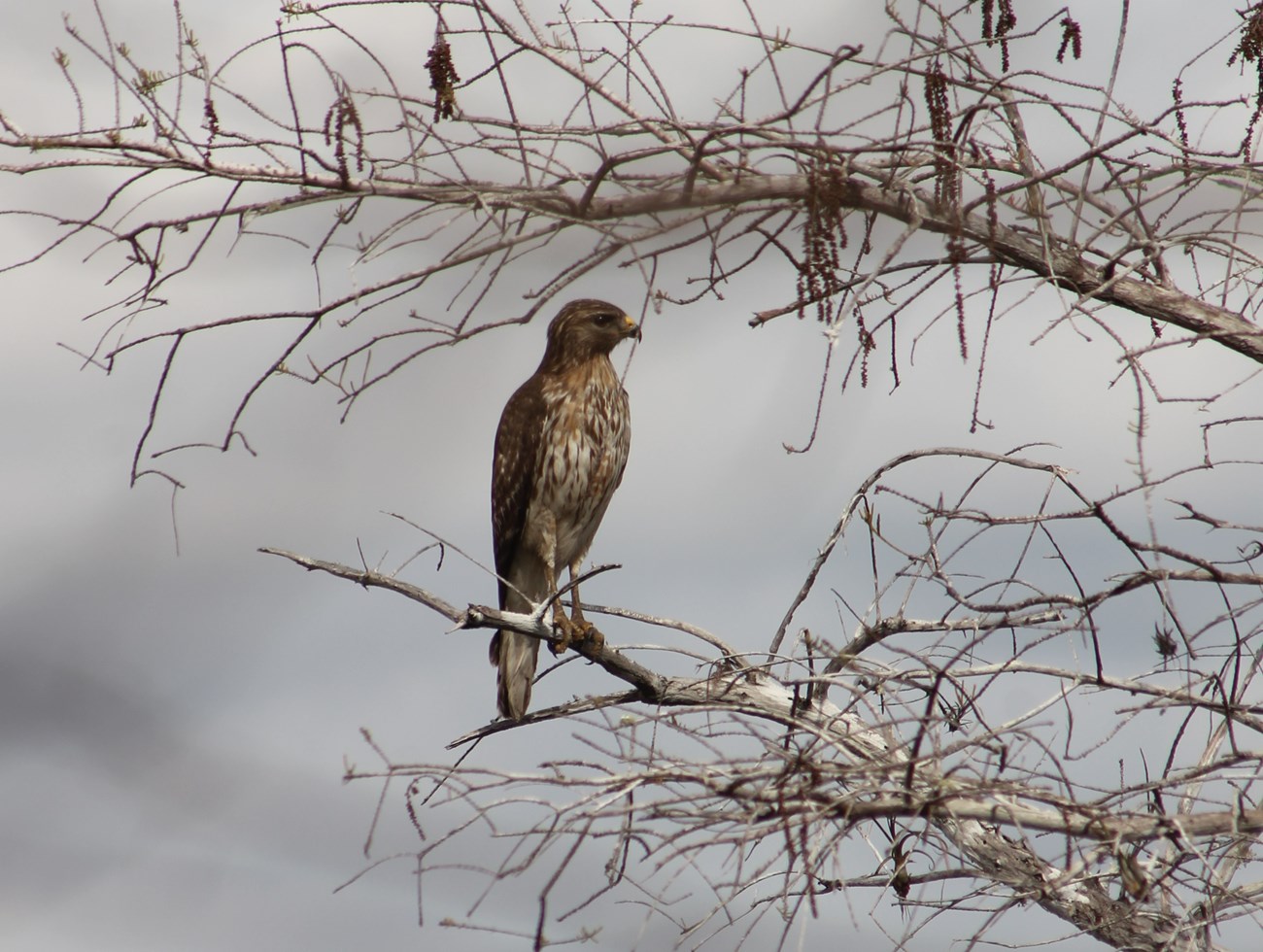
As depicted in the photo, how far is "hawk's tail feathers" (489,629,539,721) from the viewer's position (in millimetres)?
5855

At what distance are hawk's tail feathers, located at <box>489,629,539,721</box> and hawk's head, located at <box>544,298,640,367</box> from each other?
4.46 feet

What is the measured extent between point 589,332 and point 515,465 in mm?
742

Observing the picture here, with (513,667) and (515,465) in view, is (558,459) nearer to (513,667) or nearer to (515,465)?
(515,465)

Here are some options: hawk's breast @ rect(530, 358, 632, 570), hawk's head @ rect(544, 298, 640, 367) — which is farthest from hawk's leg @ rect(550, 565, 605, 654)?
hawk's head @ rect(544, 298, 640, 367)

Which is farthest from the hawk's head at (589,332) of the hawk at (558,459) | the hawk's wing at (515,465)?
the hawk's wing at (515,465)

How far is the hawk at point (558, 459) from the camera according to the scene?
228 inches

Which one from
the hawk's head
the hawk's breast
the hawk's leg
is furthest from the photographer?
the hawk's head

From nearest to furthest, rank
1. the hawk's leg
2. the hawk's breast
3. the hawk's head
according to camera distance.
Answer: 1. the hawk's leg
2. the hawk's breast
3. the hawk's head

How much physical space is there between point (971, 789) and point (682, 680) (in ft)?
5.02

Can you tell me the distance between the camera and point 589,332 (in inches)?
236

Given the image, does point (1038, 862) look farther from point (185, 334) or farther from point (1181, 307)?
point (185, 334)

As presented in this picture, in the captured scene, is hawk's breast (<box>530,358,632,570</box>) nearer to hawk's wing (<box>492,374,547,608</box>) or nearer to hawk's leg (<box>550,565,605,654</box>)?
hawk's wing (<box>492,374,547,608</box>)

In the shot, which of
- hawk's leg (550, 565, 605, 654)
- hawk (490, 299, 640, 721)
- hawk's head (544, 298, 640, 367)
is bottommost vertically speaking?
hawk's leg (550, 565, 605, 654)

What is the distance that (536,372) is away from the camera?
6211 mm
